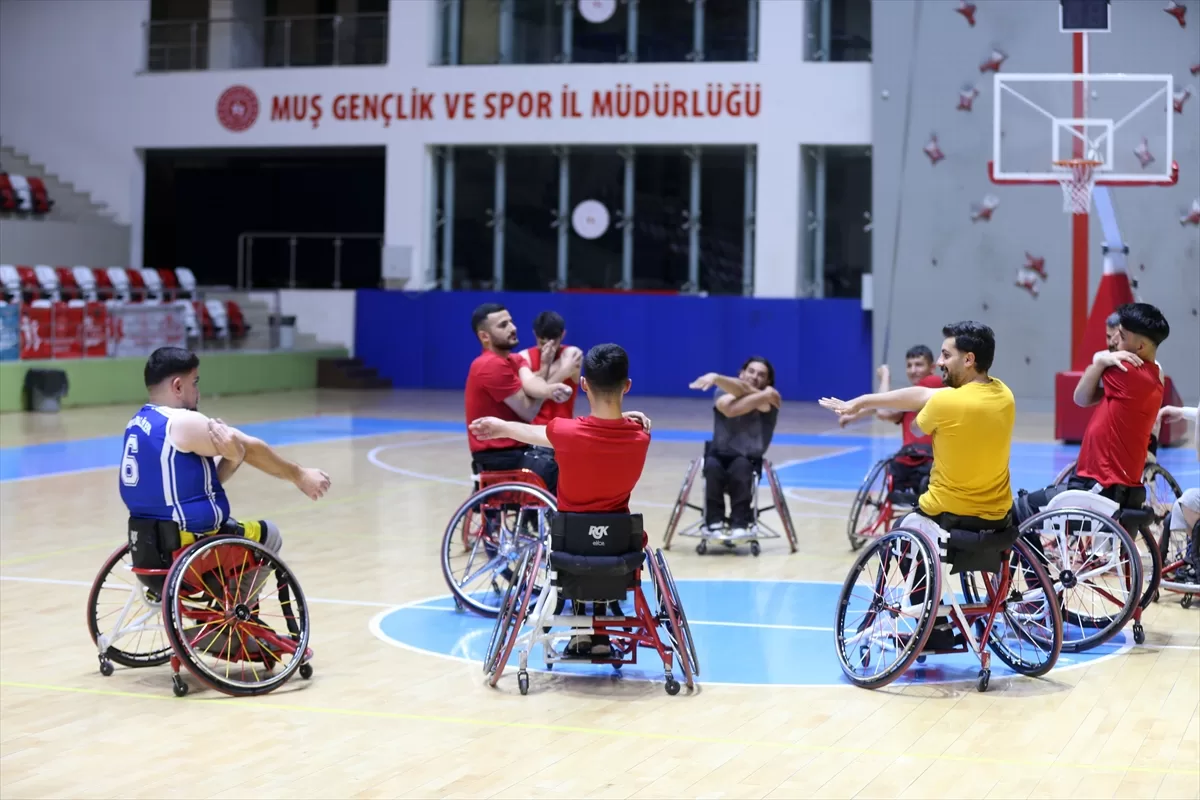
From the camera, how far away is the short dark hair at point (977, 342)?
6297 millimetres

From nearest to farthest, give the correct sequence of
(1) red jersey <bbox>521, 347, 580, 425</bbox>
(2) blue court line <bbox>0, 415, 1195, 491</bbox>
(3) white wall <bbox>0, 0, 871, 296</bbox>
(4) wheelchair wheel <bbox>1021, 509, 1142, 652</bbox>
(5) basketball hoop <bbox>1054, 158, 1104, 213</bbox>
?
(4) wheelchair wheel <bbox>1021, 509, 1142, 652</bbox> → (1) red jersey <bbox>521, 347, 580, 425</bbox> → (2) blue court line <bbox>0, 415, 1195, 491</bbox> → (5) basketball hoop <bbox>1054, 158, 1104, 213</bbox> → (3) white wall <bbox>0, 0, 871, 296</bbox>

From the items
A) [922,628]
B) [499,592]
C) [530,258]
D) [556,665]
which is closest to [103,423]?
[530,258]

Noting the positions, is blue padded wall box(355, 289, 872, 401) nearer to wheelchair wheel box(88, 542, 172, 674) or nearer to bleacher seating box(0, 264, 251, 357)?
bleacher seating box(0, 264, 251, 357)

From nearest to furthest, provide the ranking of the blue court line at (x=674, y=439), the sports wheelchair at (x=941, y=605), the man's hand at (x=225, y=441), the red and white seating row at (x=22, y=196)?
the man's hand at (x=225, y=441) < the sports wheelchair at (x=941, y=605) < the blue court line at (x=674, y=439) < the red and white seating row at (x=22, y=196)

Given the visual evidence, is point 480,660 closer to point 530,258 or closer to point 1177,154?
point 1177,154

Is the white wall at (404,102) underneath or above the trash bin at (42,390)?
above

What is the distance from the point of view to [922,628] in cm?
605

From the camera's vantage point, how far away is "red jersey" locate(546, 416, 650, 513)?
20.0ft

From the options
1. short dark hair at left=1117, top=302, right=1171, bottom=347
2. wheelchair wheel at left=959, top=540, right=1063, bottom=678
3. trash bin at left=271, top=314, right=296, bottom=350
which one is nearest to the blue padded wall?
trash bin at left=271, top=314, right=296, bottom=350

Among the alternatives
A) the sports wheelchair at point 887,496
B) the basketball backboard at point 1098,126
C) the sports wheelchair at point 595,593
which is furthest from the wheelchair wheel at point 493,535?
the basketball backboard at point 1098,126

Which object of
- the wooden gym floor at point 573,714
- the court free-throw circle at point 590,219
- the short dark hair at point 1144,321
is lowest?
the wooden gym floor at point 573,714

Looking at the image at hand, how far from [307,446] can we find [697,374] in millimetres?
9351

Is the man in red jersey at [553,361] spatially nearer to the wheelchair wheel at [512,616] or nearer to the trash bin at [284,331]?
the wheelchair wheel at [512,616]

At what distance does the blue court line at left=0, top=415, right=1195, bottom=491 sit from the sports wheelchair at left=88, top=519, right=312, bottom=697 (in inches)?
280
